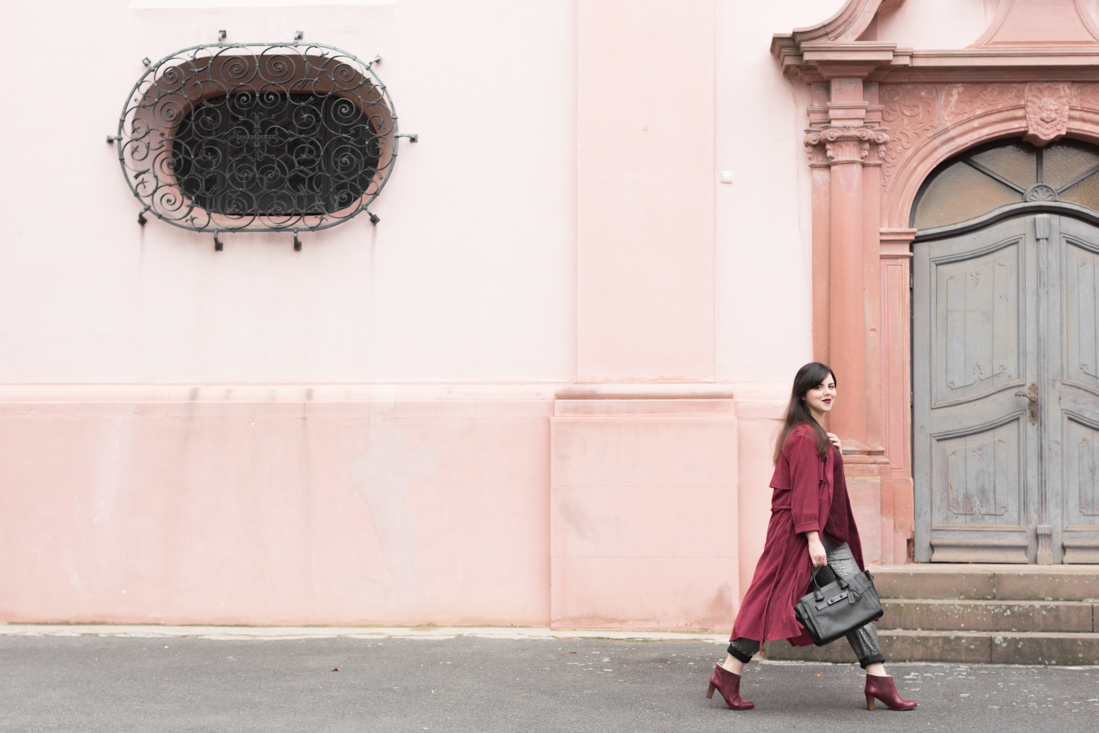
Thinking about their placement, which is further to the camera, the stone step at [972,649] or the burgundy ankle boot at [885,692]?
the stone step at [972,649]

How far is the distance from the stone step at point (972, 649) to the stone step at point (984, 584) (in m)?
0.35

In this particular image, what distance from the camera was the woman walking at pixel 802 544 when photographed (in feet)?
16.0

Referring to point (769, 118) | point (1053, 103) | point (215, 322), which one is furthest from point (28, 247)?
point (1053, 103)

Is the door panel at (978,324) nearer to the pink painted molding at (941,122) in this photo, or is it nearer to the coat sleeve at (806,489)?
the pink painted molding at (941,122)

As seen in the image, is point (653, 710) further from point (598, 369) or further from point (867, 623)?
point (598, 369)

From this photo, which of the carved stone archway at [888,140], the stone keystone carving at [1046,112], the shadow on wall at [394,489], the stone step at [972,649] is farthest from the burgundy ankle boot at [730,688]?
the stone keystone carving at [1046,112]

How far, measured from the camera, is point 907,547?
706cm

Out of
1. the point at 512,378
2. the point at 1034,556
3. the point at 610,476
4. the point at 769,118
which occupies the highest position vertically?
the point at 769,118

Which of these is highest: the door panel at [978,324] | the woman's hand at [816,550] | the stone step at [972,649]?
Answer: the door panel at [978,324]

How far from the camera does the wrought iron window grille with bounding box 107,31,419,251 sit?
23.9ft

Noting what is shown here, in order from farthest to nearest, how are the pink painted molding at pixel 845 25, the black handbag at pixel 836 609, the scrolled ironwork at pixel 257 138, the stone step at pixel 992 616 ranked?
the scrolled ironwork at pixel 257 138
the pink painted molding at pixel 845 25
the stone step at pixel 992 616
the black handbag at pixel 836 609

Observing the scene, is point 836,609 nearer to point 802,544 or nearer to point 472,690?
point 802,544

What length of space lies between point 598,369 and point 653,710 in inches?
98.5

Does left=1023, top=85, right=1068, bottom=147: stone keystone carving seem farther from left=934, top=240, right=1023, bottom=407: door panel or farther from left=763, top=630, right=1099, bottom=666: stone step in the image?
left=763, top=630, right=1099, bottom=666: stone step
